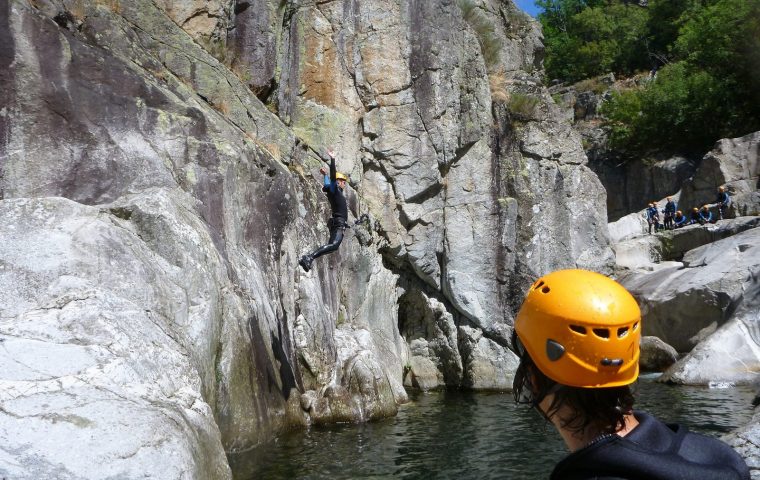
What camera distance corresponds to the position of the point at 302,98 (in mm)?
18891

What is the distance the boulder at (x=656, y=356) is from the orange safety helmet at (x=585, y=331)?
19313 mm

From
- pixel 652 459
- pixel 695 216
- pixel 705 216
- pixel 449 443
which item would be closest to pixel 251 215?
pixel 449 443

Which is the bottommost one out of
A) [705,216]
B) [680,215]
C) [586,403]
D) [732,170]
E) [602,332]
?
[586,403]

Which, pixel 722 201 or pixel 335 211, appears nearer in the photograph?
pixel 335 211

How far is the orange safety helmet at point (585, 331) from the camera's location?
180cm

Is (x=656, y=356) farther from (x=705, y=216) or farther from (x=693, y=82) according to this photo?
(x=693, y=82)

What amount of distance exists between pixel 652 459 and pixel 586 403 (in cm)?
29

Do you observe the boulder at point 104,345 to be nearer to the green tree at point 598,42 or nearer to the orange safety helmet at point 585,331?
the orange safety helmet at point 585,331

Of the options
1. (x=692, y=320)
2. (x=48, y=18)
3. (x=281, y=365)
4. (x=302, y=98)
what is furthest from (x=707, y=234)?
(x=48, y=18)

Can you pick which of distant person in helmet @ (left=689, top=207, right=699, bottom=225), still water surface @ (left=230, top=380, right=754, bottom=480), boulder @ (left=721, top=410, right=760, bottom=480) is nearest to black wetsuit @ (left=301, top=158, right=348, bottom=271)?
still water surface @ (left=230, top=380, right=754, bottom=480)

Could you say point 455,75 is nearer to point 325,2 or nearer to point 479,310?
point 325,2

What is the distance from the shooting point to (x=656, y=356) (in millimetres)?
19766

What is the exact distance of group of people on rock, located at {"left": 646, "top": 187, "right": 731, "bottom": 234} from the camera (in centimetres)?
2755

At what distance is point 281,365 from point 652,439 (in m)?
10.5
